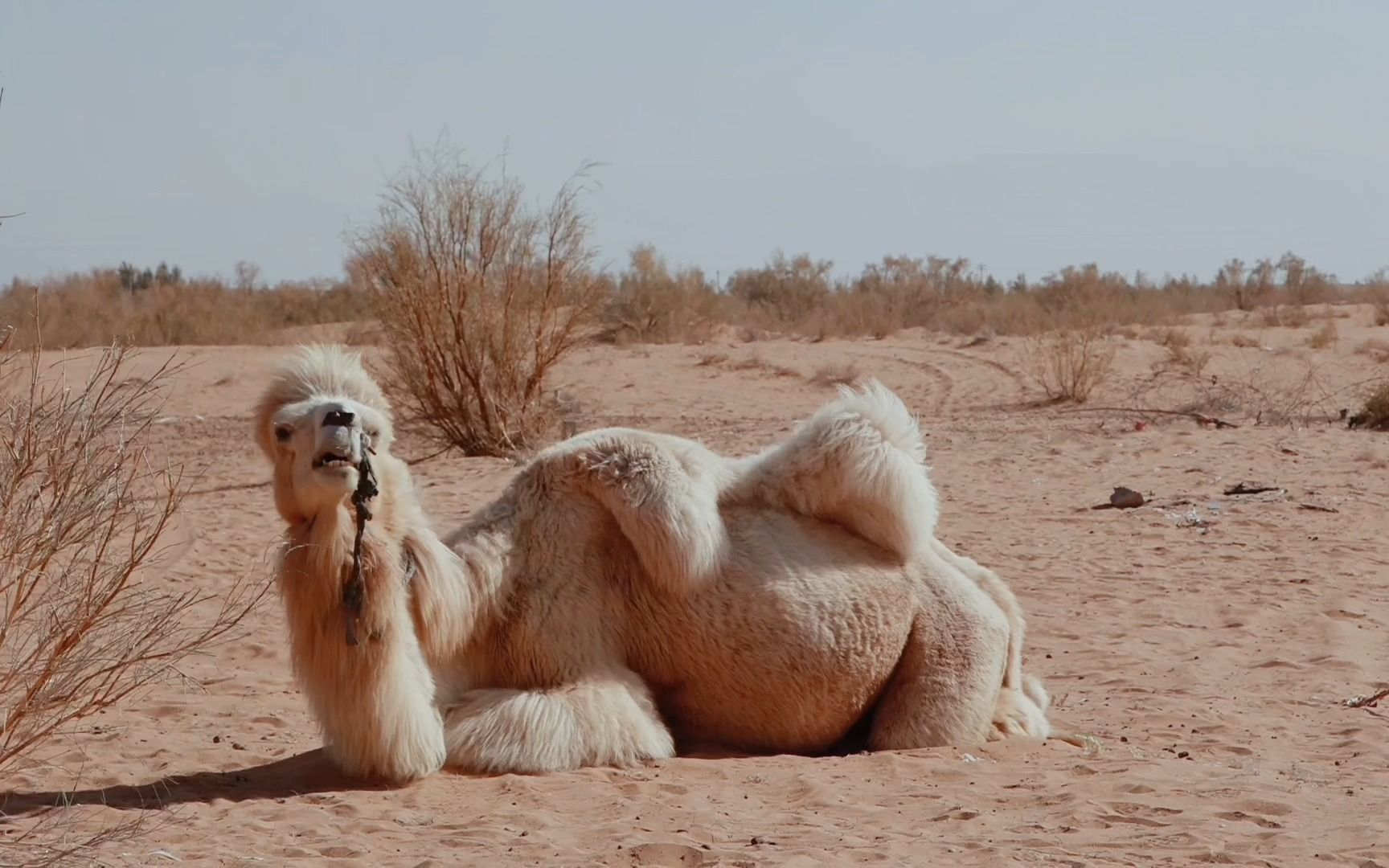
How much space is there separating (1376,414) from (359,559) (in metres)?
15.0

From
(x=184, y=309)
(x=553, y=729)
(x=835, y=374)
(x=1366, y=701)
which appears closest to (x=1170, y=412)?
(x=835, y=374)

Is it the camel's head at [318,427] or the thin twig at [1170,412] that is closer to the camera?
the camel's head at [318,427]

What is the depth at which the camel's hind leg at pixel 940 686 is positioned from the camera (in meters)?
5.56

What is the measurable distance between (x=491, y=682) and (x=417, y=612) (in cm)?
43

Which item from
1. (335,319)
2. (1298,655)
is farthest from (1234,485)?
(335,319)

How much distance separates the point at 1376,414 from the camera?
17172 millimetres

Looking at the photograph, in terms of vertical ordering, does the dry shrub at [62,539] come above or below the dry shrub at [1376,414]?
above

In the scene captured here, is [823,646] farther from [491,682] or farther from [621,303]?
[621,303]

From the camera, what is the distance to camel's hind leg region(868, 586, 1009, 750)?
556 centimetres

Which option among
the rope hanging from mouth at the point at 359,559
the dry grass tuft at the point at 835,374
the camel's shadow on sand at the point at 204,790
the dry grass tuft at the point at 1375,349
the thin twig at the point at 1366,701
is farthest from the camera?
the dry grass tuft at the point at 1375,349

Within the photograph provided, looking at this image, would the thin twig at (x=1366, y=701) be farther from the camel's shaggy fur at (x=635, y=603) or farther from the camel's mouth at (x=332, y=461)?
the camel's mouth at (x=332, y=461)

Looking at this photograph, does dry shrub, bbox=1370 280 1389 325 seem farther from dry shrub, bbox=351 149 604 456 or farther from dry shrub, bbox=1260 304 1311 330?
dry shrub, bbox=351 149 604 456

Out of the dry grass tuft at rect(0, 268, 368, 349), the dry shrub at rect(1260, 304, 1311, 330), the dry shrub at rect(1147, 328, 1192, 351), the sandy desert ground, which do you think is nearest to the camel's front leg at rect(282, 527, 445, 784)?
the sandy desert ground

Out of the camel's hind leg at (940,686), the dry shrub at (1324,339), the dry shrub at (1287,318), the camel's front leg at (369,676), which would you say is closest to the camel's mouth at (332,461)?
the camel's front leg at (369,676)
